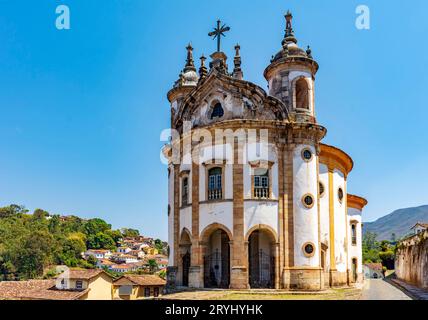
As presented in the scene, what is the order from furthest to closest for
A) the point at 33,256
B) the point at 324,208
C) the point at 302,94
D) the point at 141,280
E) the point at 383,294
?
the point at 33,256
the point at 141,280
the point at 302,94
the point at 324,208
the point at 383,294

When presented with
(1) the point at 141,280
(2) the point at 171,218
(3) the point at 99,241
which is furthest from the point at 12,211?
(2) the point at 171,218

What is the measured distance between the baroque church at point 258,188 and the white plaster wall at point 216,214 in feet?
0.16

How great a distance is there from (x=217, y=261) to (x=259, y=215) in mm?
3756

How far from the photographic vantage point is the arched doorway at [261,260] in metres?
23.9

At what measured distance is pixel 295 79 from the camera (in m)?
26.0

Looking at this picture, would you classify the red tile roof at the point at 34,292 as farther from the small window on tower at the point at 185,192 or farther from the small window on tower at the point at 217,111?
the small window on tower at the point at 217,111

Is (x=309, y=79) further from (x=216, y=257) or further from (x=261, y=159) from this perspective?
(x=216, y=257)

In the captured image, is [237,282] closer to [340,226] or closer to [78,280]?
[340,226]

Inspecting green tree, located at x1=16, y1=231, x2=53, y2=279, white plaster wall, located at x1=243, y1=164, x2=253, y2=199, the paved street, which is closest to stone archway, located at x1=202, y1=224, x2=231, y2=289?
white plaster wall, located at x1=243, y1=164, x2=253, y2=199

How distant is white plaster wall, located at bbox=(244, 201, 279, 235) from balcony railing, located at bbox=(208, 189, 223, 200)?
4.76 ft

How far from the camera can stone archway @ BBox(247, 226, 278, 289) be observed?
933 inches

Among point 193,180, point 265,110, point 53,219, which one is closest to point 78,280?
point 193,180

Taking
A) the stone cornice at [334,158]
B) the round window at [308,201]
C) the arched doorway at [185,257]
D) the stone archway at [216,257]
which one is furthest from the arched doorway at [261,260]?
the stone cornice at [334,158]

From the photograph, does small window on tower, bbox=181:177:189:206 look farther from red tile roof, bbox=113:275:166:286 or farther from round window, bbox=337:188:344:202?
red tile roof, bbox=113:275:166:286
